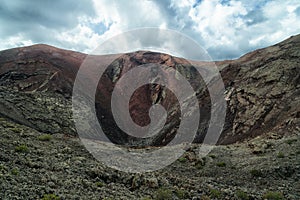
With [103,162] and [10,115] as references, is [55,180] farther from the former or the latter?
[10,115]

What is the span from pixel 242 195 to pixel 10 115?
91.0 feet

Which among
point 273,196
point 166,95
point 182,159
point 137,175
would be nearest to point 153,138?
point 166,95

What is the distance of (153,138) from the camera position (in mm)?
45156

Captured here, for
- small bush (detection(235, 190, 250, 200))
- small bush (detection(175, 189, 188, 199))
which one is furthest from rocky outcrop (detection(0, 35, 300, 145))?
small bush (detection(175, 189, 188, 199))

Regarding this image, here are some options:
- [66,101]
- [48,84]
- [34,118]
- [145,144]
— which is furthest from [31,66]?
[145,144]

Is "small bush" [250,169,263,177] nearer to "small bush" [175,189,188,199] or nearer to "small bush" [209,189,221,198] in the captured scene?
"small bush" [209,189,221,198]

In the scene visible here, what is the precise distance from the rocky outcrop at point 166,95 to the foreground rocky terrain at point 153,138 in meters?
0.18

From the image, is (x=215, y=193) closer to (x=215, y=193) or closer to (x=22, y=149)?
(x=215, y=193)

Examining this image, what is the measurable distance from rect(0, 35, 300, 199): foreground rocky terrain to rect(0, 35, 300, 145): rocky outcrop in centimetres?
18

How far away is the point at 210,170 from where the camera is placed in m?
20.3

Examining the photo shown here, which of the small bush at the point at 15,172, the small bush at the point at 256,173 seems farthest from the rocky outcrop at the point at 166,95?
the small bush at the point at 15,172

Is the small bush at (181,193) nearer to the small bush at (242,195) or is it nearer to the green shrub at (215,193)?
the green shrub at (215,193)

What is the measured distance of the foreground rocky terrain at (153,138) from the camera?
12.8 m

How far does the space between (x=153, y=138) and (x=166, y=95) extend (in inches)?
774
